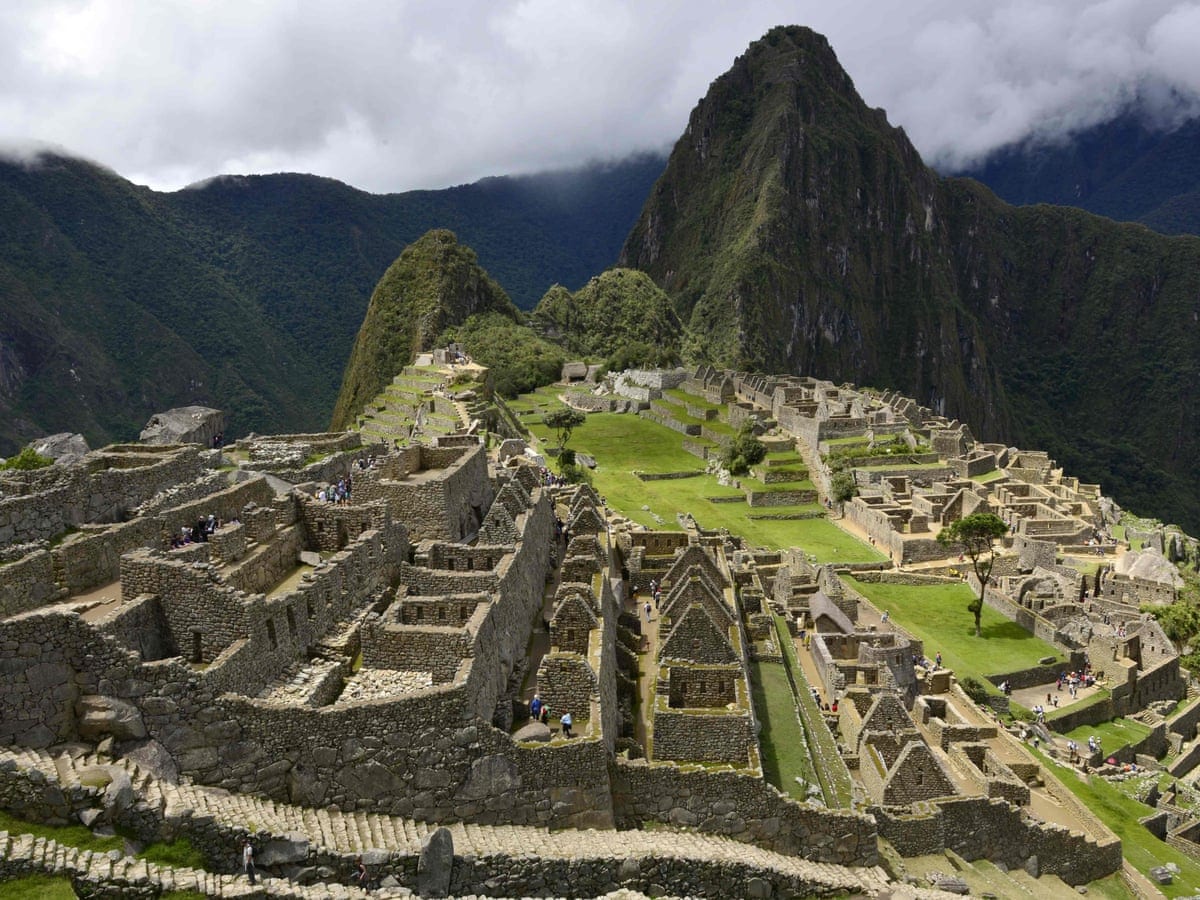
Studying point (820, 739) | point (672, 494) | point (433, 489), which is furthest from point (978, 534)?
point (433, 489)

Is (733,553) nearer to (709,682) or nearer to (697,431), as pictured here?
(709,682)

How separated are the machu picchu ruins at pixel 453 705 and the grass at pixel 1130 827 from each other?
3.39 ft

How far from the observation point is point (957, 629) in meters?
40.1

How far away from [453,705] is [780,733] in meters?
10.1

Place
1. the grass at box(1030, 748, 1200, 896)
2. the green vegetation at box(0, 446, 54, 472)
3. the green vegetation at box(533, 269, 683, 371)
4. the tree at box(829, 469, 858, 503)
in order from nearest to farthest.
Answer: the green vegetation at box(0, 446, 54, 472)
the grass at box(1030, 748, 1200, 896)
the tree at box(829, 469, 858, 503)
the green vegetation at box(533, 269, 683, 371)

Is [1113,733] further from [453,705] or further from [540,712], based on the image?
[453,705]

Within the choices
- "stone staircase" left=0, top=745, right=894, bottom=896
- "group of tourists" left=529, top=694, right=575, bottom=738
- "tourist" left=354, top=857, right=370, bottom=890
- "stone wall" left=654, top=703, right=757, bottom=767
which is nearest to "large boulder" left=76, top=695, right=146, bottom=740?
"stone staircase" left=0, top=745, right=894, bottom=896

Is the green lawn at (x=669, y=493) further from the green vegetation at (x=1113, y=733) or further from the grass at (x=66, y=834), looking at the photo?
the grass at (x=66, y=834)

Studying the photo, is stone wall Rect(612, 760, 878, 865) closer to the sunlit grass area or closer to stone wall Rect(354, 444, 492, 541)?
stone wall Rect(354, 444, 492, 541)

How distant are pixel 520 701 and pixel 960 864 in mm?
11489

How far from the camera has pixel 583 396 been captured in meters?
101

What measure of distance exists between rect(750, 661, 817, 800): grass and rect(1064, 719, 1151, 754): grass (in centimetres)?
1424

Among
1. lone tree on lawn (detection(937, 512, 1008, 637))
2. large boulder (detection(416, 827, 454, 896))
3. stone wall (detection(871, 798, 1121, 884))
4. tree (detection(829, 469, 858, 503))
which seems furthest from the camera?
tree (detection(829, 469, 858, 503))

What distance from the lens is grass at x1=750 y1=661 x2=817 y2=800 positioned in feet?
62.1
